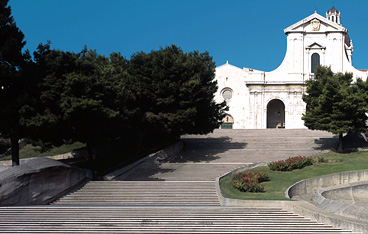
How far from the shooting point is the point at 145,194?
19453 millimetres

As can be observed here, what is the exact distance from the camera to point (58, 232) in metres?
14.2

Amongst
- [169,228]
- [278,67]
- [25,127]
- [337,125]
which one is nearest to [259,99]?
[278,67]

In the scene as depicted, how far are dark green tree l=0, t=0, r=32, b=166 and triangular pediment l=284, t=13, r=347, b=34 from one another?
3783 centimetres

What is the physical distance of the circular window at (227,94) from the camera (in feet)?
179

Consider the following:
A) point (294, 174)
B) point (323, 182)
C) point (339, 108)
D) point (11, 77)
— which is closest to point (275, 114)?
point (339, 108)

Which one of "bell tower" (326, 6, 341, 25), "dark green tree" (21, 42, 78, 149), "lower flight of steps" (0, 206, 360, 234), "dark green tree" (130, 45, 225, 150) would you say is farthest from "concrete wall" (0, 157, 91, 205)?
"bell tower" (326, 6, 341, 25)

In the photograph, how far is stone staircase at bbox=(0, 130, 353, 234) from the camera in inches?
565

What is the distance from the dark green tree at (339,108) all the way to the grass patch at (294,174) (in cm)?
197

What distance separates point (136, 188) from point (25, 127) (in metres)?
6.02

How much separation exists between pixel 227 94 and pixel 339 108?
25903 millimetres

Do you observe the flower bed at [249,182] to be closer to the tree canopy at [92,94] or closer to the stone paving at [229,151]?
the stone paving at [229,151]

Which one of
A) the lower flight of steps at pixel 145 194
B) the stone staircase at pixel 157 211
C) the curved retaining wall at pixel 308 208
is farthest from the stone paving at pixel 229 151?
the curved retaining wall at pixel 308 208

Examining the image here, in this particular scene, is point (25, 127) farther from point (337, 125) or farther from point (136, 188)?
point (337, 125)

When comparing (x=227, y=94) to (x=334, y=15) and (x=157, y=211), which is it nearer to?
(x=334, y=15)
